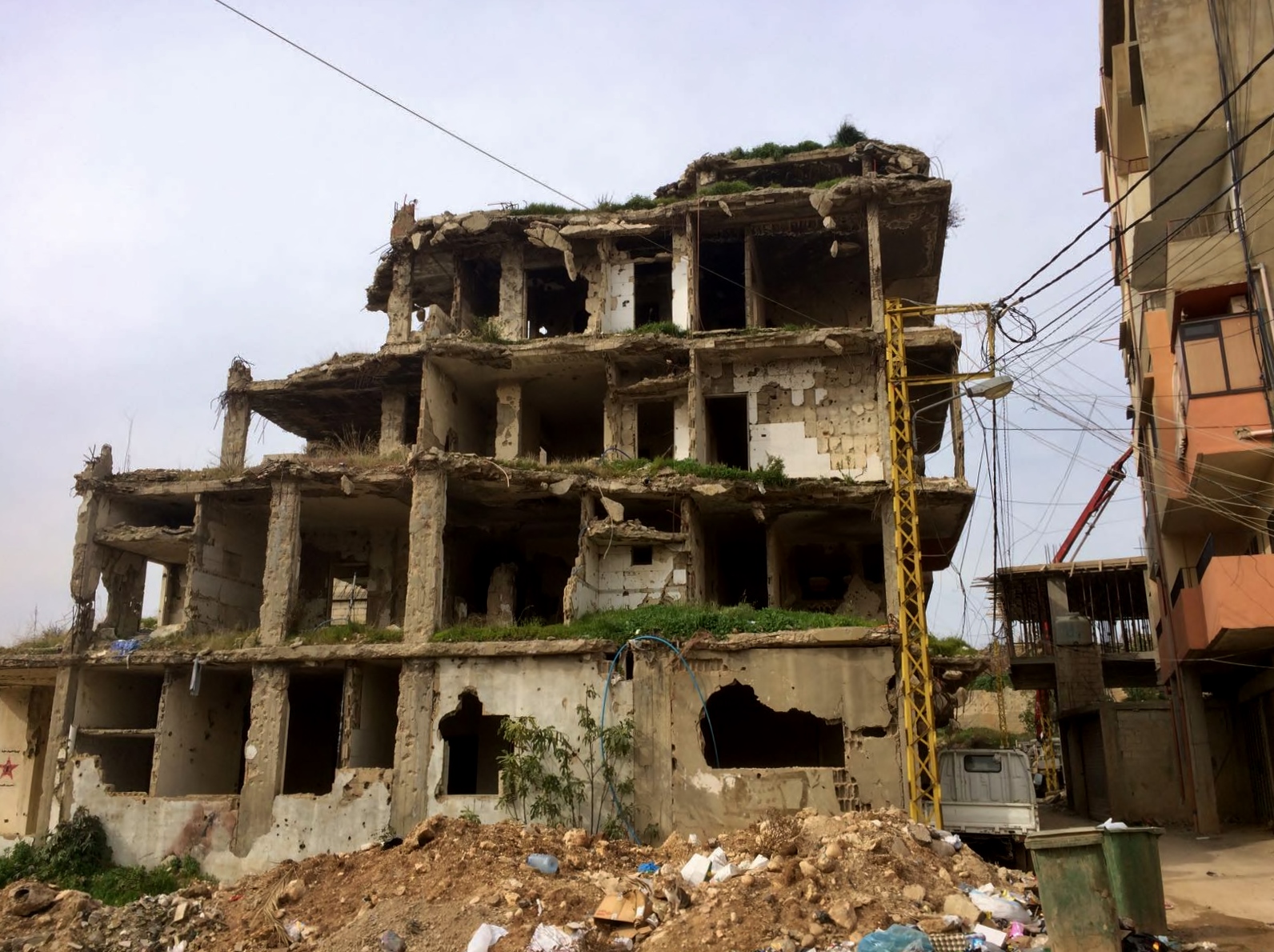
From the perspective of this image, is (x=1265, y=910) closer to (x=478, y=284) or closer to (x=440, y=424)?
(x=440, y=424)

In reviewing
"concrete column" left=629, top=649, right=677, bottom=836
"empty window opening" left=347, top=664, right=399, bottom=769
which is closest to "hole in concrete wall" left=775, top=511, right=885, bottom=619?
"concrete column" left=629, top=649, right=677, bottom=836

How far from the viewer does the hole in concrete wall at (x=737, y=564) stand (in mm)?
27750

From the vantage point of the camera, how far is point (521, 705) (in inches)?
877

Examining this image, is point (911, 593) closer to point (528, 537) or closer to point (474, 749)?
point (528, 537)

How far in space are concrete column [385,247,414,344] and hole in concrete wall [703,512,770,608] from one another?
10.8 meters

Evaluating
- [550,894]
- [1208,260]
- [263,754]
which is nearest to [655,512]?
[263,754]

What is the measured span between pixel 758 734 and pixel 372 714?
9.22 m

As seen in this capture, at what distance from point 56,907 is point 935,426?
2296 cm

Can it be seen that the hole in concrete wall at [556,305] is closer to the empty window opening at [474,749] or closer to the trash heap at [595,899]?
the empty window opening at [474,749]

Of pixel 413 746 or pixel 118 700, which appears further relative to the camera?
pixel 118 700

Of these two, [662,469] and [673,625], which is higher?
[662,469]

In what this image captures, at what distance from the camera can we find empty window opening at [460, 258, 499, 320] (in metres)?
31.1

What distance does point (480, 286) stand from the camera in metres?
32.0

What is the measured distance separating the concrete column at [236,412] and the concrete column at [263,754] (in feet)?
25.8
